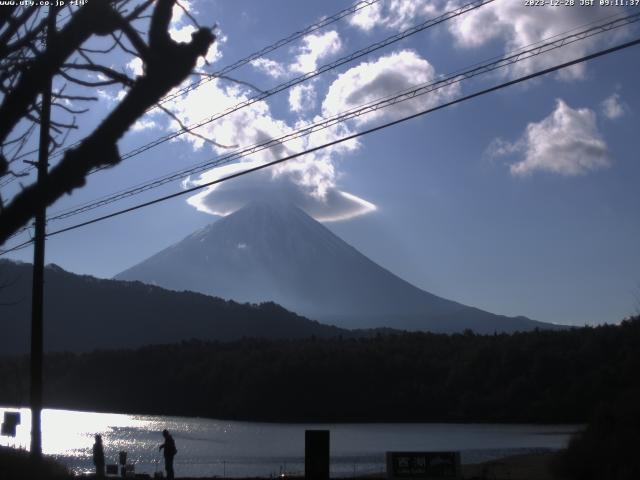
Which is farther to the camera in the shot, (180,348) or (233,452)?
(180,348)

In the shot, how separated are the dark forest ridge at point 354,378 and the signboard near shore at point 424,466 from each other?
54.9 m

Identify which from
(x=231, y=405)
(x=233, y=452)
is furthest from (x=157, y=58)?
(x=231, y=405)

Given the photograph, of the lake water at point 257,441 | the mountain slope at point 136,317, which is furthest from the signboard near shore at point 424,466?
the mountain slope at point 136,317

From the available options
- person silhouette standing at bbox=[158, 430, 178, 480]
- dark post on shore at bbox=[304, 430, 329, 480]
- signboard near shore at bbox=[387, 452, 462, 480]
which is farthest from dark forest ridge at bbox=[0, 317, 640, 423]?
dark post on shore at bbox=[304, 430, 329, 480]

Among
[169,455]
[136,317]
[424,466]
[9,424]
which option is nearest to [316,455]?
[424,466]

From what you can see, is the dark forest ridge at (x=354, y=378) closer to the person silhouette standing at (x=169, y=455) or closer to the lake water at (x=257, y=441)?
the lake water at (x=257, y=441)

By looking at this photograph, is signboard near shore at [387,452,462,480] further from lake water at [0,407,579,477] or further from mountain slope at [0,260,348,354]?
mountain slope at [0,260,348,354]

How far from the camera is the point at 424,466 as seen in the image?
1894 centimetres

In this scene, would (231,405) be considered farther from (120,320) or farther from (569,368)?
(120,320)

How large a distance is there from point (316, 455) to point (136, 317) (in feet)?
431

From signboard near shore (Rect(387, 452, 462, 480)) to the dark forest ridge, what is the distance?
5487cm

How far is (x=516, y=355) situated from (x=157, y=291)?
7993 centimetres

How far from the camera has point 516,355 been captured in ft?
283

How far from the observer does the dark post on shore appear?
49.0ft
